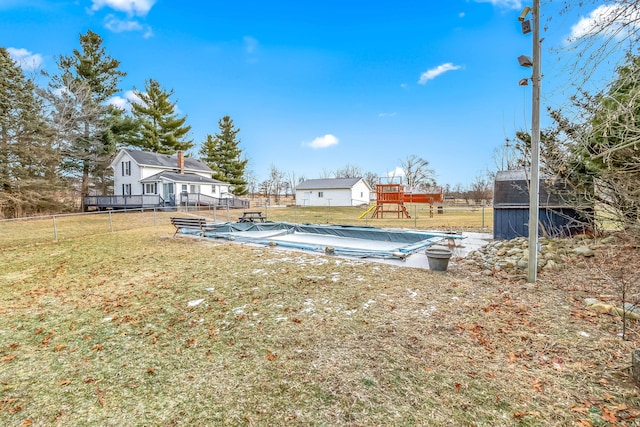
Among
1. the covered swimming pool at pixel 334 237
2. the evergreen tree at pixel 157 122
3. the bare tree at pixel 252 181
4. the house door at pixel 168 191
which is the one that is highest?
the evergreen tree at pixel 157 122

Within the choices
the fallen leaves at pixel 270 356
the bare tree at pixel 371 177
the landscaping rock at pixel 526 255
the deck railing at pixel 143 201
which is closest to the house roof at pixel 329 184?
the deck railing at pixel 143 201

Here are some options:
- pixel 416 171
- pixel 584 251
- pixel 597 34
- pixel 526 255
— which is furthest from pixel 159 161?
pixel 416 171

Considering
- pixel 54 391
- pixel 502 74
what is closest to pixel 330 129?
pixel 502 74

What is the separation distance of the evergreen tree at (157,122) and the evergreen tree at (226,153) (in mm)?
4051

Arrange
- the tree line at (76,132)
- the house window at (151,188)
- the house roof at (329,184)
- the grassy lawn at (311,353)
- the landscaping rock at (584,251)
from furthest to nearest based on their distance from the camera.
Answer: the house roof at (329,184) → the house window at (151,188) → the tree line at (76,132) → the landscaping rock at (584,251) → the grassy lawn at (311,353)

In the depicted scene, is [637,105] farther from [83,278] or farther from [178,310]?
[83,278]

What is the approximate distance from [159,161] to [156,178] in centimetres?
411

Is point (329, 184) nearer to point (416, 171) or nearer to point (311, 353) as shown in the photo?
point (416, 171)

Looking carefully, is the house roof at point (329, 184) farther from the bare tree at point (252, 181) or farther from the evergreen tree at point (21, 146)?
the evergreen tree at point (21, 146)

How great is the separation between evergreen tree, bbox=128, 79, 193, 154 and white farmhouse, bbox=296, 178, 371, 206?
16.7 m

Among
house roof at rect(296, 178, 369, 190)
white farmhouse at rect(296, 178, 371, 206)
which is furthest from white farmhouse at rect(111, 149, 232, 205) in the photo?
house roof at rect(296, 178, 369, 190)

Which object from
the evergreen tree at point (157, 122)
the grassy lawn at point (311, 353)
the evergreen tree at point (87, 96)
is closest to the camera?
the grassy lawn at point (311, 353)

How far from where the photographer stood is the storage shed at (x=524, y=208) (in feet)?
27.5

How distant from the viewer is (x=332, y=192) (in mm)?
41031
